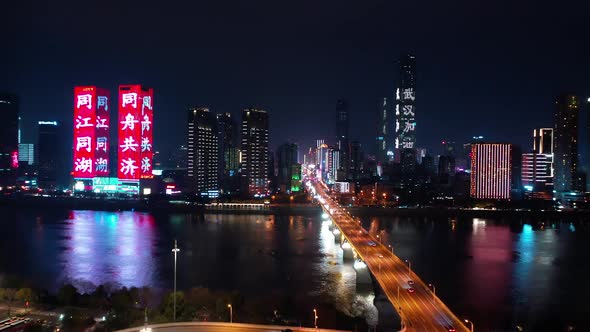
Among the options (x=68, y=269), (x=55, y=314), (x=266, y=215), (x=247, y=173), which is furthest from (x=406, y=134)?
(x=55, y=314)

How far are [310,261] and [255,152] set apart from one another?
64.0 feet

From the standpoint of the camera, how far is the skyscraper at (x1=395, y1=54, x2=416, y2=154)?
1860 inches

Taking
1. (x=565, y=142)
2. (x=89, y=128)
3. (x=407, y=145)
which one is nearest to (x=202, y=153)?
(x=89, y=128)

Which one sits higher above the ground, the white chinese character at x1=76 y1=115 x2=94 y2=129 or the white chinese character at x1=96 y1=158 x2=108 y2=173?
the white chinese character at x1=76 y1=115 x2=94 y2=129

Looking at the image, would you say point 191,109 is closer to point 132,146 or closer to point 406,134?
point 132,146

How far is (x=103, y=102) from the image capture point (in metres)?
21.8

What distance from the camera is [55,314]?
6711 millimetres

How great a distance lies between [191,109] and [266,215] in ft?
32.8

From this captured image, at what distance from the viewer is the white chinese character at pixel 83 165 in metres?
22.5

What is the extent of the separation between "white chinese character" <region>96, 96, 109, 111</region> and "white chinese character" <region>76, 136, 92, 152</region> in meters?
1.33

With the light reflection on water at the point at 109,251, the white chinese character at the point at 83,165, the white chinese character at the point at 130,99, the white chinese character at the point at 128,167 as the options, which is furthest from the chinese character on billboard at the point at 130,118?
the light reflection on water at the point at 109,251

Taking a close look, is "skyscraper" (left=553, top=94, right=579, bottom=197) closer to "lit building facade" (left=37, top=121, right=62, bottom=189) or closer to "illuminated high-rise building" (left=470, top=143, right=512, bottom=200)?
"illuminated high-rise building" (left=470, top=143, right=512, bottom=200)

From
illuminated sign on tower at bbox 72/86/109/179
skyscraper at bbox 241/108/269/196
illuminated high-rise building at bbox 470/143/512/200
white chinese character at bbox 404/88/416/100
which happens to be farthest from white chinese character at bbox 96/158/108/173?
white chinese character at bbox 404/88/416/100

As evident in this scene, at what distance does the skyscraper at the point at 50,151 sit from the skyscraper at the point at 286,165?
13.9 metres
